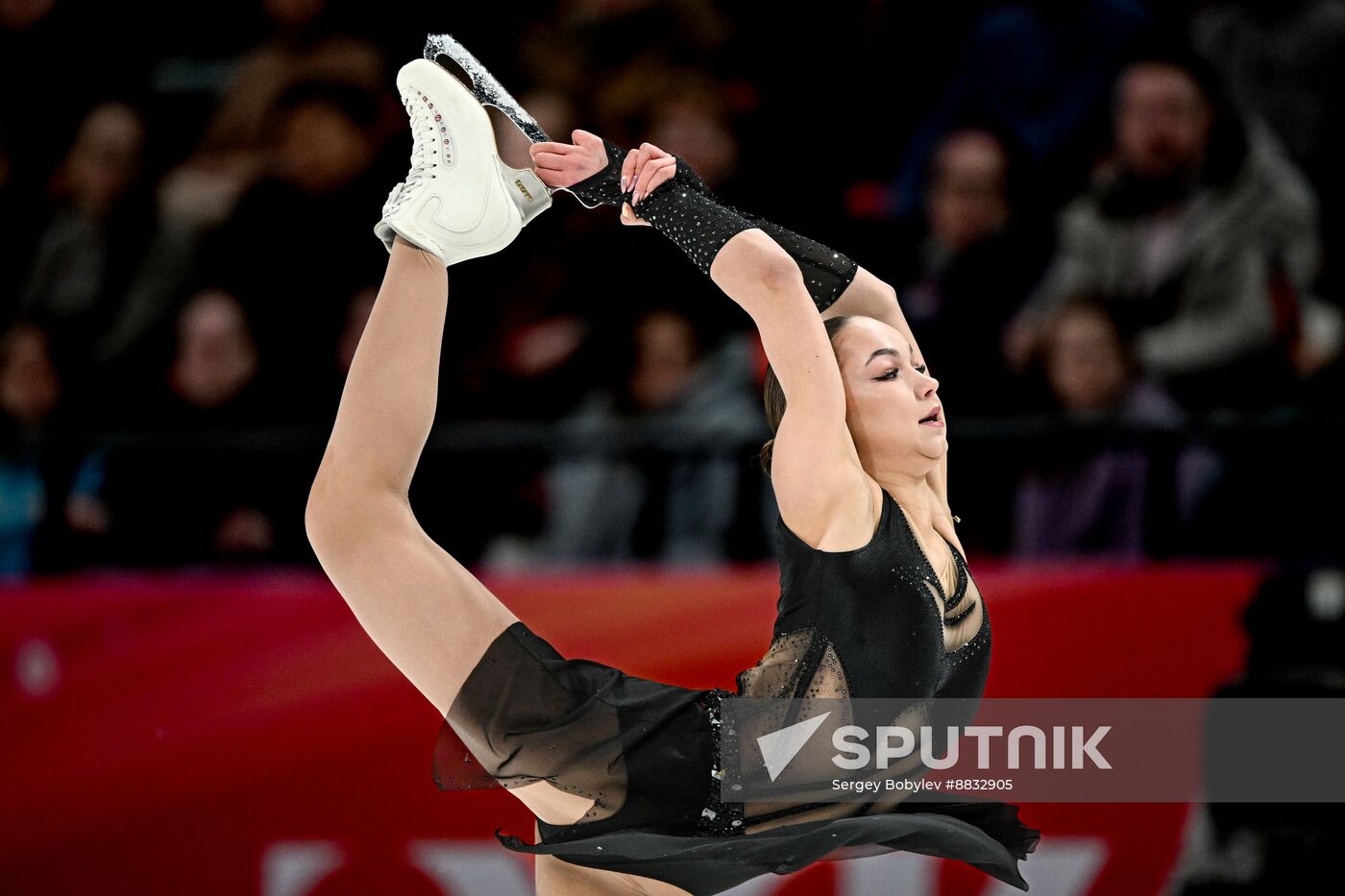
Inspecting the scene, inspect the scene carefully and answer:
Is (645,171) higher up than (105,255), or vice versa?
(105,255)

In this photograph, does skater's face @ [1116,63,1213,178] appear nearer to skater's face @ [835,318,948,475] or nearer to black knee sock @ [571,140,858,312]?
black knee sock @ [571,140,858,312]

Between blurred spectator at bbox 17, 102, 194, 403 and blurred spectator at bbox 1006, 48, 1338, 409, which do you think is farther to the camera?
blurred spectator at bbox 17, 102, 194, 403

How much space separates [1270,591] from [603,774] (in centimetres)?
196

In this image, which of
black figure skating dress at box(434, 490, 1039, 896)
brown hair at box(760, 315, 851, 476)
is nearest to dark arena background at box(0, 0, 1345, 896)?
brown hair at box(760, 315, 851, 476)

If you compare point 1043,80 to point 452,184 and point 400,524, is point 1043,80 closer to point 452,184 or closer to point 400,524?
point 452,184

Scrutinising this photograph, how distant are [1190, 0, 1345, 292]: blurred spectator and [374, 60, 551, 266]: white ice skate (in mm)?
2807

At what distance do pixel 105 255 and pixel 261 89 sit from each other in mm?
832

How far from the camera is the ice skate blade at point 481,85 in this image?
337 centimetres

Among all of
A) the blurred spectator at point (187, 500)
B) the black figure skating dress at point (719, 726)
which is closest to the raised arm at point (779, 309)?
the black figure skating dress at point (719, 726)

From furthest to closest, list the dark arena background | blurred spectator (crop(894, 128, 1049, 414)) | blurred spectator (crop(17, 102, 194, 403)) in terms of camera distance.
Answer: blurred spectator (crop(17, 102, 194, 403))
blurred spectator (crop(894, 128, 1049, 414))
the dark arena background

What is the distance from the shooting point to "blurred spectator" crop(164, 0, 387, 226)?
5.75 meters

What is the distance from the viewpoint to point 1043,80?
17.8 ft

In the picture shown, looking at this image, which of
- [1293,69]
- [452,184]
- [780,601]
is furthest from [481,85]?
[1293,69]

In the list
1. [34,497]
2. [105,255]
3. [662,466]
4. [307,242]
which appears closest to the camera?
[662,466]
